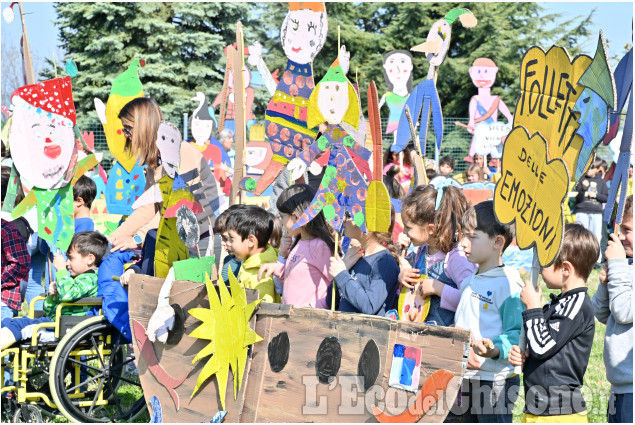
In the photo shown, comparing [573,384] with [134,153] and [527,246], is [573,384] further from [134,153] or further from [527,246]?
[134,153]

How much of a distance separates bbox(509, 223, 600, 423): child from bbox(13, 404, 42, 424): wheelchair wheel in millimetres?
2651

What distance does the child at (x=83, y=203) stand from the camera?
5148 millimetres

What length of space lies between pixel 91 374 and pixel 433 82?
122 inches

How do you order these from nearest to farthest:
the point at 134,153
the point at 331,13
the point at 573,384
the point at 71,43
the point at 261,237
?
the point at 573,384, the point at 261,237, the point at 134,153, the point at 71,43, the point at 331,13

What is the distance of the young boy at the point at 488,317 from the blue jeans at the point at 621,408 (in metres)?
0.40

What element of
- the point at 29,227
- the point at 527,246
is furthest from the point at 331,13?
the point at 527,246

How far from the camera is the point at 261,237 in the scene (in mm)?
4148

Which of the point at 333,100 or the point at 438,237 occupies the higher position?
the point at 333,100

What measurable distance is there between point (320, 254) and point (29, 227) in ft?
7.81

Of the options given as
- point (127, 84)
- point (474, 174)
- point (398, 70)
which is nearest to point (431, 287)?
point (127, 84)

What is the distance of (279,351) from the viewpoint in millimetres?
3400

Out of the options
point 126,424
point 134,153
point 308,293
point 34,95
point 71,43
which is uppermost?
point 71,43

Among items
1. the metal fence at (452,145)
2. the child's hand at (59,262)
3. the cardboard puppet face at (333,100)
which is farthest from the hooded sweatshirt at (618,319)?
the metal fence at (452,145)

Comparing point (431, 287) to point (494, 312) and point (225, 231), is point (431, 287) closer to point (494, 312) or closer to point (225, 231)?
point (494, 312)
